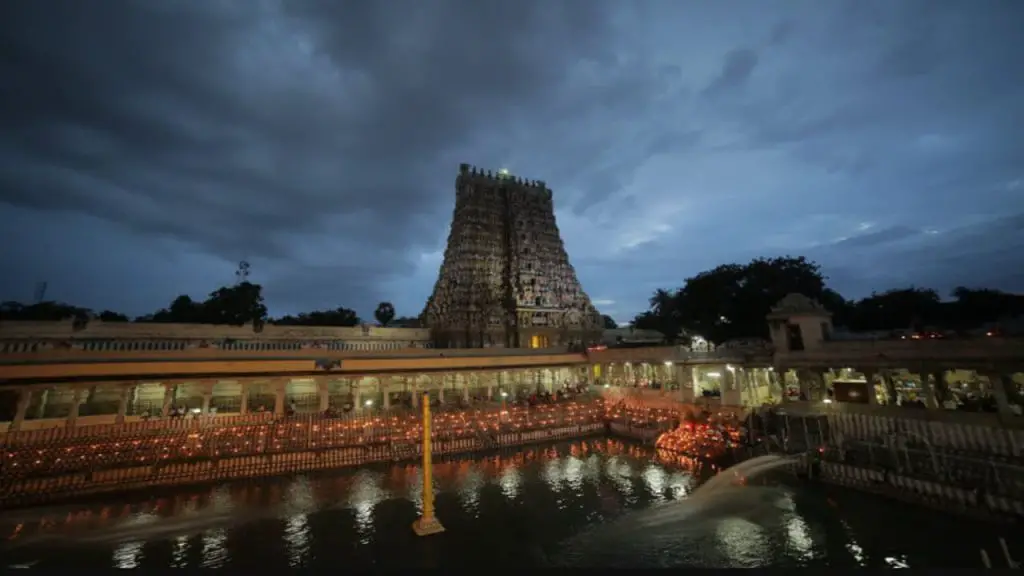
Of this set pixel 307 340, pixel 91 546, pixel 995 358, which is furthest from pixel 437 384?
pixel 995 358

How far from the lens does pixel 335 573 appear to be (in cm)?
A: 370

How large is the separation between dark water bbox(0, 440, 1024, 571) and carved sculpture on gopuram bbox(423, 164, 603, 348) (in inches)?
1053

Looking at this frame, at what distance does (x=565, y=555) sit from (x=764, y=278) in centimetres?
2870

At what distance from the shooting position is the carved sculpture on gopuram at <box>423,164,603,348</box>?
1774 inches

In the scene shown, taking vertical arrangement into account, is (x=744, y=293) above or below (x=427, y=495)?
above

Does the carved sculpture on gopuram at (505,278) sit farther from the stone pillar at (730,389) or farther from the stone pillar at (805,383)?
the stone pillar at (805,383)

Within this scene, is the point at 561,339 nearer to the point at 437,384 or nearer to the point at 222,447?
the point at 437,384

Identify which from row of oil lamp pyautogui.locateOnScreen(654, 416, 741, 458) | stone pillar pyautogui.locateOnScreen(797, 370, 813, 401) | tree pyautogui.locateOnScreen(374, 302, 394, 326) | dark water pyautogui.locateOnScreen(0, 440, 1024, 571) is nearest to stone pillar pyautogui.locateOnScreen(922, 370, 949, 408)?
stone pillar pyautogui.locateOnScreen(797, 370, 813, 401)

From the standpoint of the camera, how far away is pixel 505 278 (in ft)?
161

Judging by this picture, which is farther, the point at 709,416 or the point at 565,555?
the point at 709,416

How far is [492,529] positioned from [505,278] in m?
36.3

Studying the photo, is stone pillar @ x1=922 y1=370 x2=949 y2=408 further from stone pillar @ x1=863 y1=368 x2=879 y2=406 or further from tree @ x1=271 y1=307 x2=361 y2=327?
tree @ x1=271 y1=307 x2=361 y2=327

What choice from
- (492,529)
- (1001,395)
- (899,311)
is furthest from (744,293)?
(492,529)

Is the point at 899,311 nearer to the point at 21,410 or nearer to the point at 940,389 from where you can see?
the point at 940,389
